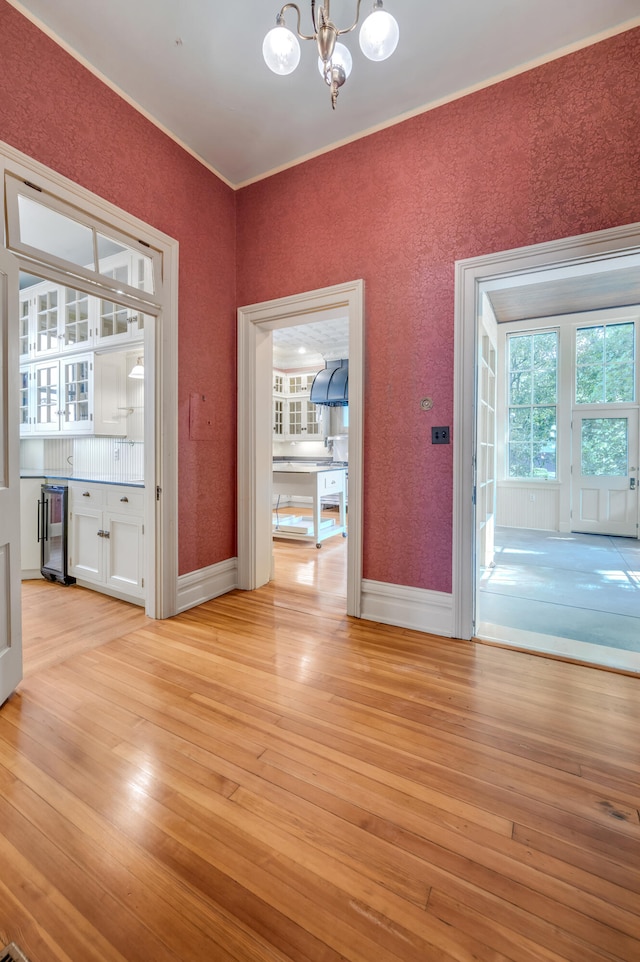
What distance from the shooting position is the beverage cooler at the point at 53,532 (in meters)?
3.46

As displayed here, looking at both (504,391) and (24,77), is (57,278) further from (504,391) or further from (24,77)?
(504,391)

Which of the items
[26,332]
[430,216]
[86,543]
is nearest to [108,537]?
[86,543]

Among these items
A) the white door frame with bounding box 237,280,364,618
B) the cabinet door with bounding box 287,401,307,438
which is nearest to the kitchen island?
the white door frame with bounding box 237,280,364,618

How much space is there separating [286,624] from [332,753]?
119cm

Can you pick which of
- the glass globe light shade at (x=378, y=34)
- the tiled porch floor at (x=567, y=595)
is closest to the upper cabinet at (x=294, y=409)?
the tiled porch floor at (x=567, y=595)

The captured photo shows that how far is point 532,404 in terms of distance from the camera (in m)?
6.07

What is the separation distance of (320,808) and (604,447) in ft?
20.3

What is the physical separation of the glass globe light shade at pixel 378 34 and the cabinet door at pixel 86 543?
3158 millimetres

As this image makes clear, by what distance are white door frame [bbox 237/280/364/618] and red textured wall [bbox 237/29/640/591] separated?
83 mm

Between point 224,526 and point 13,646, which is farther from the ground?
point 224,526

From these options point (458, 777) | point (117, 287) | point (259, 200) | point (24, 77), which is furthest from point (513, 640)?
point (24, 77)

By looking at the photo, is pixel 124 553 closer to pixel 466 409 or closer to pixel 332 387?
pixel 466 409

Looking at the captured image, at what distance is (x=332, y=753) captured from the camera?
60.0 inches

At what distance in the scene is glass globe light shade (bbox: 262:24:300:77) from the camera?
1.50 meters
